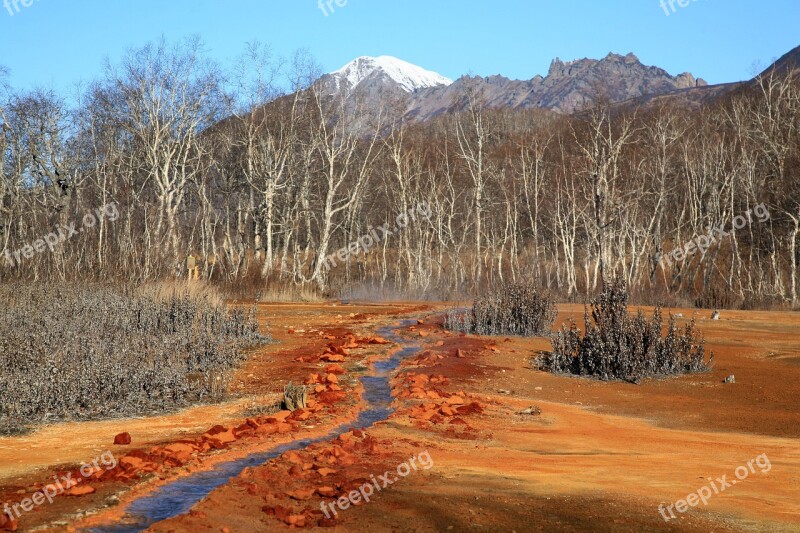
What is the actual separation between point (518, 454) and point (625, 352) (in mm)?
7508

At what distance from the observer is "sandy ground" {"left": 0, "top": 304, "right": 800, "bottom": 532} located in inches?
264

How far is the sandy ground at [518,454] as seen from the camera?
671 cm

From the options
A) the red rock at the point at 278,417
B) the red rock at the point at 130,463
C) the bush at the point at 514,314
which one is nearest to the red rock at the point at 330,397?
the red rock at the point at 278,417

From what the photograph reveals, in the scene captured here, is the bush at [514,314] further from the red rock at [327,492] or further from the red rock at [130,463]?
the red rock at [327,492]

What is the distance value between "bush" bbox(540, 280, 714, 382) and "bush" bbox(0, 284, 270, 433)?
6.39m

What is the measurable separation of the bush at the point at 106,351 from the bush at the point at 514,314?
5662 mm

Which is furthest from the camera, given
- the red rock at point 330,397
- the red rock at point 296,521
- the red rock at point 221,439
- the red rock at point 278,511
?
the red rock at point 330,397

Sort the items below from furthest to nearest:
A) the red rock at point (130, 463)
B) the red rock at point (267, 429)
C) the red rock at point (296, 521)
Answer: the red rock at point (267, 429)
the red rock at point (130, 463)
the red rock at point (296, 521)

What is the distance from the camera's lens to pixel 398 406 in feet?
39.6

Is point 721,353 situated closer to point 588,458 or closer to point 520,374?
point 520,374

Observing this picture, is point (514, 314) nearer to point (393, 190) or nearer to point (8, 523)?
point (8, 523)

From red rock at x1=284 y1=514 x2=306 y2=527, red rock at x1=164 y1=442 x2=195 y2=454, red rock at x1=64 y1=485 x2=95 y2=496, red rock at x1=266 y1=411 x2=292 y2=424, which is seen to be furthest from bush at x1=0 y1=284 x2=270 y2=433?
red rock at x1=284 y1=514 x2=306 y2=527

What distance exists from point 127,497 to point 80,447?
2326 mm

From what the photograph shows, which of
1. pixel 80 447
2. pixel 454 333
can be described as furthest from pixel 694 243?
pixel 80 447
